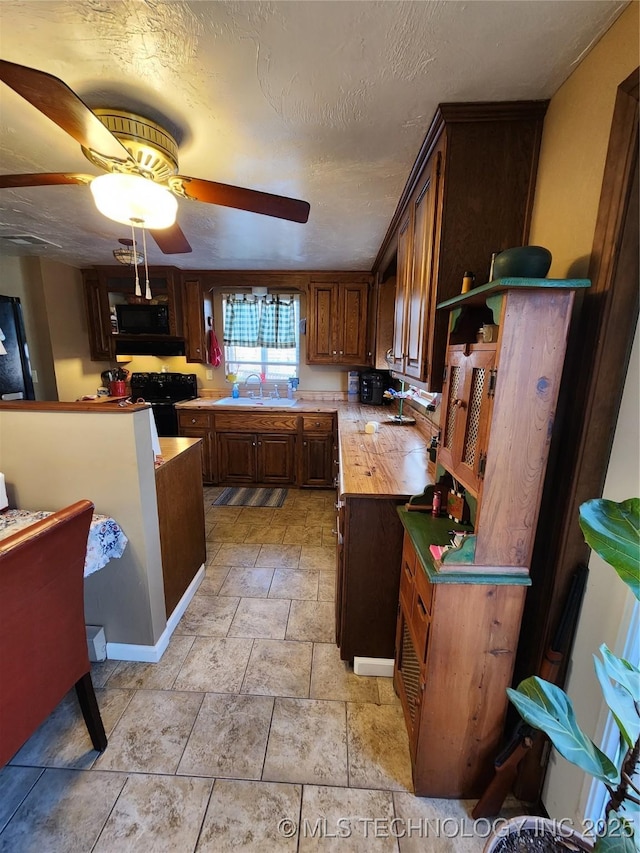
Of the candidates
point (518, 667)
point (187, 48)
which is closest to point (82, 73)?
point (187, 48)

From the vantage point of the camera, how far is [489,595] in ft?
3.50

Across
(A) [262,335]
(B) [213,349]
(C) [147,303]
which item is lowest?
(B) [213,349]

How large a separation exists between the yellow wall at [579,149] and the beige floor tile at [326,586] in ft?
6.90

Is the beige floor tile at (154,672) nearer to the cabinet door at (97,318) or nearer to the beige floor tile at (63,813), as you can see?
the beige floor tile at (63,813)

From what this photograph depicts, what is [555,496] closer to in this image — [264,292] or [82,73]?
[82,73]

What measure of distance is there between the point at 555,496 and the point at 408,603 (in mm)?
705

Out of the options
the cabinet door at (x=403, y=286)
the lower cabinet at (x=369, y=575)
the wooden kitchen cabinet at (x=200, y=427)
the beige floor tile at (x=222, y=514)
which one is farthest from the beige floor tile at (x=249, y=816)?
the wooden kitchen cabinet at (x=200, y=427)

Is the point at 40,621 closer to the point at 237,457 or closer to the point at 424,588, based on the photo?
the point at 424,588

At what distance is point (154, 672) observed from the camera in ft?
5.61

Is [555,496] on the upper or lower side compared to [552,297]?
lower

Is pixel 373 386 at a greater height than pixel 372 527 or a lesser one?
greater

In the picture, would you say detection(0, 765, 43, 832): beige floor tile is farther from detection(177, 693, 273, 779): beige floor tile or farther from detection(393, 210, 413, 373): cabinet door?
detection(393, 210, 413, 373): cabinet door

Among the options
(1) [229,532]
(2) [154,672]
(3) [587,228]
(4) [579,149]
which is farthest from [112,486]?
(4) [579,149]

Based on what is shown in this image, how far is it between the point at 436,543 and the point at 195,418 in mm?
3224
